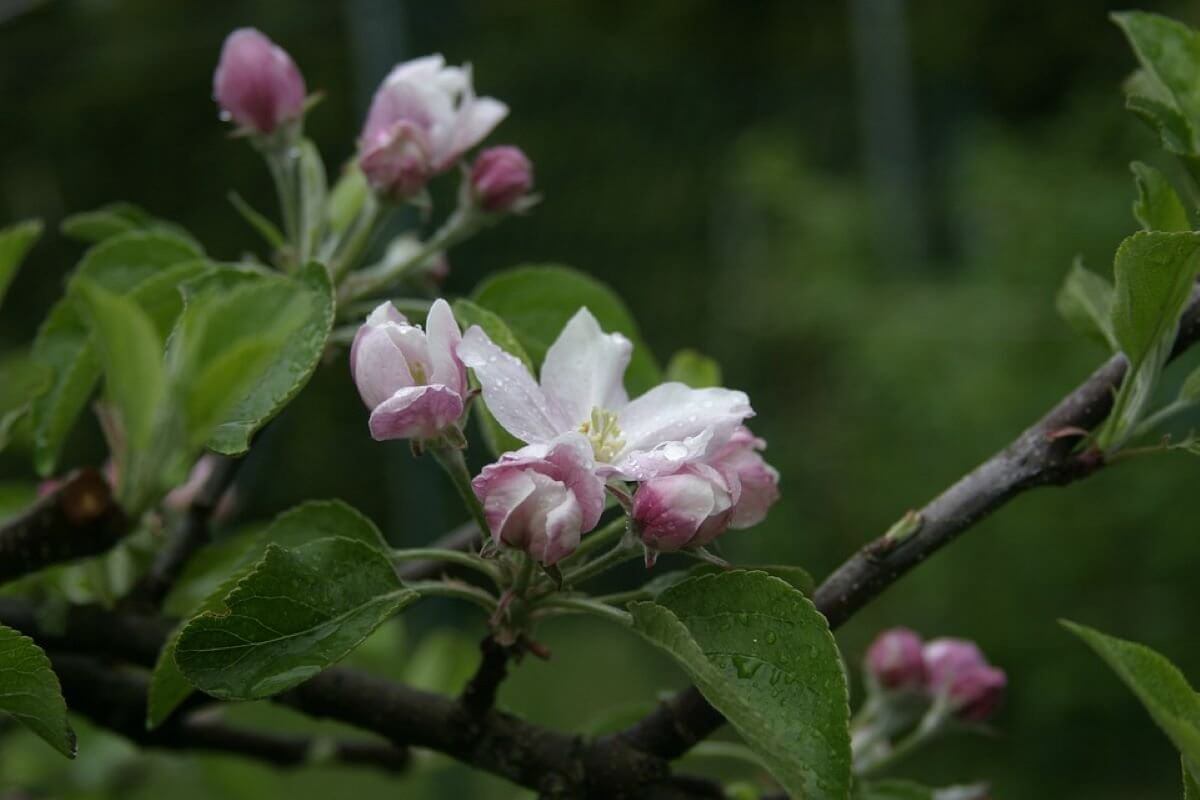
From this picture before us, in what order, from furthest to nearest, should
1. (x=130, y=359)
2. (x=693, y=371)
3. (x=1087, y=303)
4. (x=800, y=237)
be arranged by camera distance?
(x=800, y=237), (x=693, y=371), (x=1087, y=303), (x=130, y=359)

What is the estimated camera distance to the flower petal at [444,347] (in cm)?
40

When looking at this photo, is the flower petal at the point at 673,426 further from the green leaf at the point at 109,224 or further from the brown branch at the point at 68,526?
the green leaf at the point at 109,224

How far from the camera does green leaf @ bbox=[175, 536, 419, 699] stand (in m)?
0.38

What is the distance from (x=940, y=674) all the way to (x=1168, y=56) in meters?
0.31

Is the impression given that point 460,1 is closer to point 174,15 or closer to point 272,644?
point 174,15

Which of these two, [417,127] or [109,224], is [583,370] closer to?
[417,127]

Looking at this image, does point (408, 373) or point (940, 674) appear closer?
point (408, 373)

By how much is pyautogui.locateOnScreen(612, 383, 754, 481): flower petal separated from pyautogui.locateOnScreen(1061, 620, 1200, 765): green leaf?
0.38 feet

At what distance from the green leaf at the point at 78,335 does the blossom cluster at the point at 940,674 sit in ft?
1.26

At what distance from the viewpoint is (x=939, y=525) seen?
1.50ft

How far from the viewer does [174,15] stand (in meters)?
3.49

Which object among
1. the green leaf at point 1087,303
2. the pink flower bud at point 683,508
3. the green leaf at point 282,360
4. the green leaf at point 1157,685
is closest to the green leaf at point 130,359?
the green leaf at point 282,360

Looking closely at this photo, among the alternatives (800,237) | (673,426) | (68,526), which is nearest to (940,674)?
Result: (673,426)

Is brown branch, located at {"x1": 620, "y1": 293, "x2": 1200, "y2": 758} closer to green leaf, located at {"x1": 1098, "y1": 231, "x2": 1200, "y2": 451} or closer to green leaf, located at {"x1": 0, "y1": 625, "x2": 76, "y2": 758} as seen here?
green leaf, located at {"x1": 1098, "y1": 231, "x2": 1200, "y2": 451}
